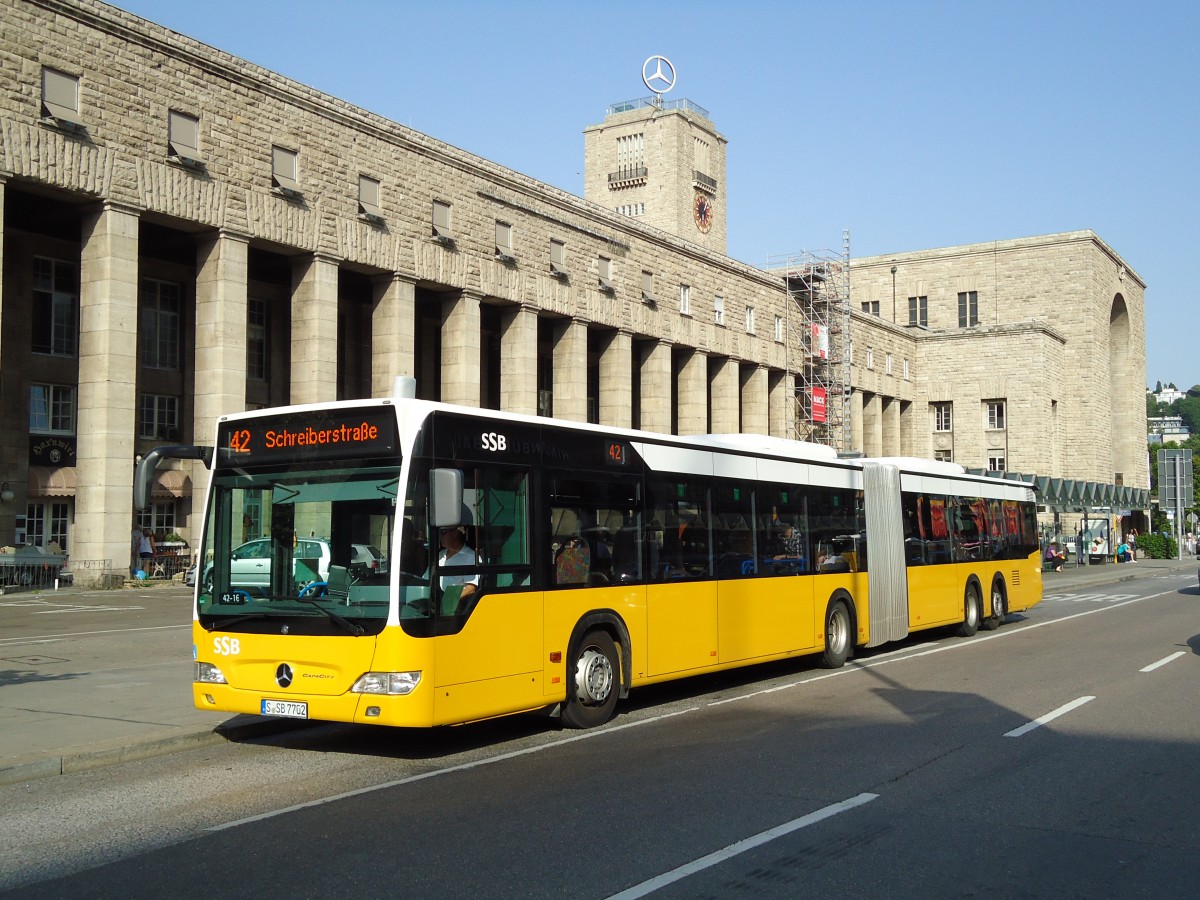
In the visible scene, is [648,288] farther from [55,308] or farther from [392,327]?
[55,308]

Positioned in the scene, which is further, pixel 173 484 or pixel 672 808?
pixel 173 484

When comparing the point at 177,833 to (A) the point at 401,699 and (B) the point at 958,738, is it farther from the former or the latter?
(B) the point at 958,738

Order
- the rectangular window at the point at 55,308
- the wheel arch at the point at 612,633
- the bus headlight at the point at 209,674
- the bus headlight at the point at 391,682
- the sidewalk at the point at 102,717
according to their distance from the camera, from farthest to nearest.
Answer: the rectangular window at the point at 55,308 < the wheel arch at the point at 612,633 < the bus headlight at the point at 209,674 < the sidewalk at the point at 102,717 < the bus headlight at the point at 391,682

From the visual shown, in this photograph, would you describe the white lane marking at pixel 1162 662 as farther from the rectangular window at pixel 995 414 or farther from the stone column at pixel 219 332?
the rectangular window at pixel 995 414

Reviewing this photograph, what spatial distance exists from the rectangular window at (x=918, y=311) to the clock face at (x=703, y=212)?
20.4 metres

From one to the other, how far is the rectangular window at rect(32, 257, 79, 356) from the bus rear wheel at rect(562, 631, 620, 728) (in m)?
29.1

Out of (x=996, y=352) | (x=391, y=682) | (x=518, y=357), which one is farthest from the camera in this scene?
(x=996, y=352)

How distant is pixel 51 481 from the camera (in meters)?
34.8

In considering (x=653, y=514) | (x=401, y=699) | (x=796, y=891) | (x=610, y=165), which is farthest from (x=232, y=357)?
(x=610, y=165)

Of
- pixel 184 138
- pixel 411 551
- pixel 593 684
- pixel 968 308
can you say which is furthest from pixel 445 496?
pixel 968 308

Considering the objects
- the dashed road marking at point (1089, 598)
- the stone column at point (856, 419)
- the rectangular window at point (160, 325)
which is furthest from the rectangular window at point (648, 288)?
the stone column at point (856, 419)

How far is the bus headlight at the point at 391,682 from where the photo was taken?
9.08 meters

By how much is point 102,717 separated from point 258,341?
31559mm

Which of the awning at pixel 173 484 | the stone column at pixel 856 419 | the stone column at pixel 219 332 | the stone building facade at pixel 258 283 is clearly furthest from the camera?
the stone column at pixel 856 419
